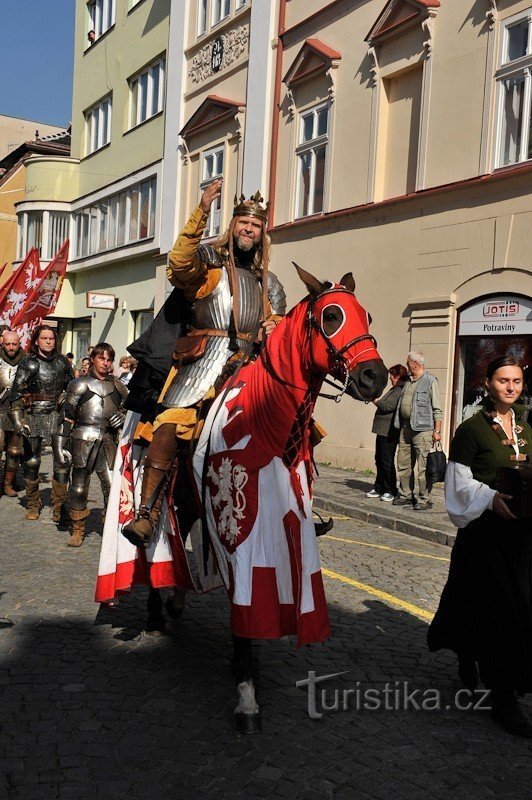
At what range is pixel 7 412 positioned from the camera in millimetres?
10203

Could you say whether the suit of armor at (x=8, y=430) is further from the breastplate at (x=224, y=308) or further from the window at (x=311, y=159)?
the window at (x=311, y=159)

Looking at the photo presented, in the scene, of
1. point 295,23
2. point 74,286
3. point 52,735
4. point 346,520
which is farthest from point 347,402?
point 74,286

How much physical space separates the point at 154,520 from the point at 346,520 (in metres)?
6.14

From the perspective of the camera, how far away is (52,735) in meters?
3.60

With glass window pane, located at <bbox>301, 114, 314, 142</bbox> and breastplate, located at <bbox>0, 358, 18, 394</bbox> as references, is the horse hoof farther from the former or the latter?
glass window pane, located at <bbox>301, 114, 314, 142</bbox>

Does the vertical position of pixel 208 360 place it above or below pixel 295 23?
below

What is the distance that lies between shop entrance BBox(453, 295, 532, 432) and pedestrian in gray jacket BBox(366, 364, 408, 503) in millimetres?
1537

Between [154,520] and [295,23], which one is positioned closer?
[154,520]

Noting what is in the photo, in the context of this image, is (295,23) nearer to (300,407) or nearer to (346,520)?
Answer: (346,520)

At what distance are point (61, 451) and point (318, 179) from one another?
999 cm

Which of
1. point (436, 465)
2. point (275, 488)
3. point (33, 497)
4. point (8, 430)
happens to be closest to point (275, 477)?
point (275, 488)

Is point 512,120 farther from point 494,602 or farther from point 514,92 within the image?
point 494,602

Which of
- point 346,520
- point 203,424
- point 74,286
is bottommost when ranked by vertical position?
point 346,520

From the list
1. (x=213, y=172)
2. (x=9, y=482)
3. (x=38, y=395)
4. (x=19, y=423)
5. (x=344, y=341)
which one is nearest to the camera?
(x=344, y=341)
